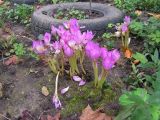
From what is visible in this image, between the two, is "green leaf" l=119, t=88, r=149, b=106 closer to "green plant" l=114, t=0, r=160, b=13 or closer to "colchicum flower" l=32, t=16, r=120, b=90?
"colchicum flower" l=32, t=16, r=120, b=90

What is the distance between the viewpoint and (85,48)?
2830mm

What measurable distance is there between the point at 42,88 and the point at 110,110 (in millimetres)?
598

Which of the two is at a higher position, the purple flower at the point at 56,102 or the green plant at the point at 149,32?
the green plant at the point at 149,32

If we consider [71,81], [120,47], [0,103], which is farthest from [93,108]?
[120,47]

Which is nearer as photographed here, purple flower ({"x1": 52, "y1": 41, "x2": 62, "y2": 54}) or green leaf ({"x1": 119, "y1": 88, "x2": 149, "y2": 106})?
green leaf ({"x1": 119, "y1": 88, "x2": 149, "y2": 106})

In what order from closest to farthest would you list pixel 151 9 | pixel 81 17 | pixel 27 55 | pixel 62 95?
pixel 62 95 → pixel 27 55 → pixel 81 17 → pixel 151 9

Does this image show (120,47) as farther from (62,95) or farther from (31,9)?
(31,9)

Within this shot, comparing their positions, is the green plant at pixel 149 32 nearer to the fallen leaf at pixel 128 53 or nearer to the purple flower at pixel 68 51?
the fallen leaf at pixel 128 53

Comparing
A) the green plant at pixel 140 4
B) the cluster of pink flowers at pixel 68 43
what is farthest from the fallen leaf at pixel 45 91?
the green plant at pixel 140 4

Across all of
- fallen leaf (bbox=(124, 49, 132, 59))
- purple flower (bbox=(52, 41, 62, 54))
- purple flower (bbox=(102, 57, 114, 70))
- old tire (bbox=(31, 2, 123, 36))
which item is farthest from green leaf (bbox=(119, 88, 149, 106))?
old tire (bbox=(31, 2, 123, 36))

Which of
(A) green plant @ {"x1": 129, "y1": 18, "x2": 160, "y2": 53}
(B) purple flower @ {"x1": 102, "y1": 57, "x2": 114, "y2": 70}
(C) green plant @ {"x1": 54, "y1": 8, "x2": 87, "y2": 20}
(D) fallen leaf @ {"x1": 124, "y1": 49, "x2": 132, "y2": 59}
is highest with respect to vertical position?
(B) purple flower @ {"x1": 102, "y1": 57, "x2": 114, "y2": 70}

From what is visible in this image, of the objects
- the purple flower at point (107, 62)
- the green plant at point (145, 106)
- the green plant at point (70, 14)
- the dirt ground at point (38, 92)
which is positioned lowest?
the dirt ground at point (38, 92)

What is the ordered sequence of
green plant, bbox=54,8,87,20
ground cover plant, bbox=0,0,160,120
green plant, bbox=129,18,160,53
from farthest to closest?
green plant, bbox=54,8,87,20, green plant, bbox=129,18,160,53, ground cover plant, bbox=0,0,160,120

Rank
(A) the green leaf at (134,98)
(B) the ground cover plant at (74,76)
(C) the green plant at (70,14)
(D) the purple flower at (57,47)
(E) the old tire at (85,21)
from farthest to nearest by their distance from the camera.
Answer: (C) the green plant at (70,14)
(E) the old tire at (85,21)
(D) the purple flower at (57,47)
(B) the ground cover plant at (74,76)
(A) the green leaf at (134,98)
